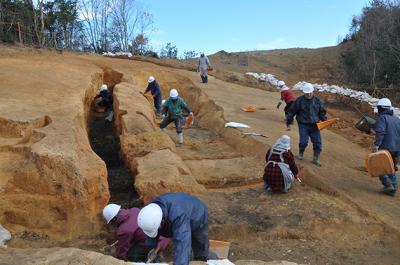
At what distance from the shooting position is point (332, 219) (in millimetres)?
6883

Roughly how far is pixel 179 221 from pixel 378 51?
2210 cm

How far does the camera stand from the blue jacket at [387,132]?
7.43 m

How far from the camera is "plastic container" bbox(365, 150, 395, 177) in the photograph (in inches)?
288

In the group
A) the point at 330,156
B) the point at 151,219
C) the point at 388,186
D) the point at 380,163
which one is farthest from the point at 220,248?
the point at 330,156

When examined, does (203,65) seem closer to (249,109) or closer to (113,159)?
(249,109)

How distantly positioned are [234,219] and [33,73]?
8.26 meters

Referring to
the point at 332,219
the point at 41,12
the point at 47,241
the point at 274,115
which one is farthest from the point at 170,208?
the point at 41,12

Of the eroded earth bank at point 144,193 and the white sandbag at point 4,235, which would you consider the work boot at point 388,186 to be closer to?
the eroded earth bank at point 144,193

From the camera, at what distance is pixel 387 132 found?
748 cm

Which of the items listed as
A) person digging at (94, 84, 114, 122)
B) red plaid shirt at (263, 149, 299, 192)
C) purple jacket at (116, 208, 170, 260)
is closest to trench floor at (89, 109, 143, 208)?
person digging at (94, 84, 114, 122)

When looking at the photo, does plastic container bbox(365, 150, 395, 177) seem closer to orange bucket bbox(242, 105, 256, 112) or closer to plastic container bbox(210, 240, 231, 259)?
plastic container bbox(210, 240, 231, 259)

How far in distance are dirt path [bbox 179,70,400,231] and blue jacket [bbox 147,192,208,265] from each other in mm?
3502

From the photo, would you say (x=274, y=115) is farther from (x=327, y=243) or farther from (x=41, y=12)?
(x=41, y=12)

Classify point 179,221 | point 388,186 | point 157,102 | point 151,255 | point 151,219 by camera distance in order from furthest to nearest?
point 157,102
point 388,186
point 151,255
point 179,221
point 151,219
